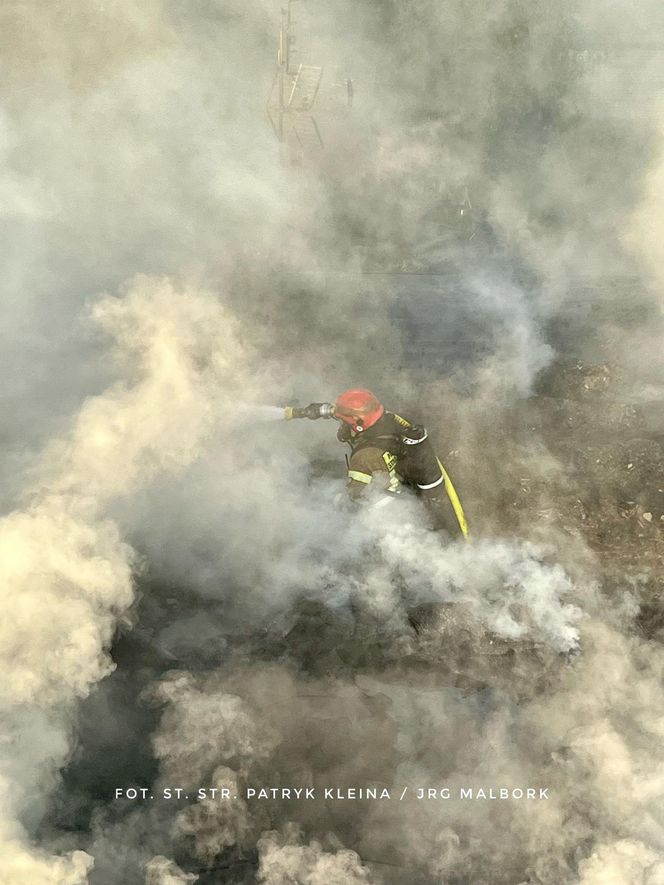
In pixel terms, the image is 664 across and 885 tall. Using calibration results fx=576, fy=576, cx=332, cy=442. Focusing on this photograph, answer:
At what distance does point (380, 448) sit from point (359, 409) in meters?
0.41

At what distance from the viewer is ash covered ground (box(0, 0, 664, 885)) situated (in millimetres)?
4480

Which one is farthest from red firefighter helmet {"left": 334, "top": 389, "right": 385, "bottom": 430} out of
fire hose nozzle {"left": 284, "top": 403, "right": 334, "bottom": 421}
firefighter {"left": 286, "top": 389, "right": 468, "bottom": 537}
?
fire hose nozzle {"left": 284, "top": 403, "right": 334, "bottom": 421}

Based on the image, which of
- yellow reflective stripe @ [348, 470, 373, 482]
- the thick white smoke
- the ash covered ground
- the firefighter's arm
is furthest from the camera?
the firefighter's arm

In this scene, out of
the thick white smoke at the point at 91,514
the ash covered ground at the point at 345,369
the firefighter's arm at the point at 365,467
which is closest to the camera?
the thick white smoke at the point at 91,514

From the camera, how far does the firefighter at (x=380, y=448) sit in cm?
491

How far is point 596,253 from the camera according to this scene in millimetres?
6465

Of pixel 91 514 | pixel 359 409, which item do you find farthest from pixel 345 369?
pixel 91 514

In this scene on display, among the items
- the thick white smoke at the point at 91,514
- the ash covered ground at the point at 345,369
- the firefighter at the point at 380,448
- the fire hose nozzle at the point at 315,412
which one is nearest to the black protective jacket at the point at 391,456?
the firefighter at the point at 380,448

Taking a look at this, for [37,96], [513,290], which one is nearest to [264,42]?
[37,96]

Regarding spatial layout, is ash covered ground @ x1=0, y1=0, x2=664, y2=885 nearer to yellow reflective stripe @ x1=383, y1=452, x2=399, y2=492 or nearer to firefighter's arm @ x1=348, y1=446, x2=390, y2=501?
yellow reflective stripe @ x1=383, y1=452, x2=399, y2=492

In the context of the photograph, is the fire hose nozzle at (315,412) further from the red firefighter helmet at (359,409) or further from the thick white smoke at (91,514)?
the thick white smoke at (91,514)

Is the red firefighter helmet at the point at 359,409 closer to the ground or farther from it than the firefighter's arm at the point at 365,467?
farther from it

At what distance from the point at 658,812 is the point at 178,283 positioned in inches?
246

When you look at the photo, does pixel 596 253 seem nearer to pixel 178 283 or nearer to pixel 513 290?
pixel 513 290
